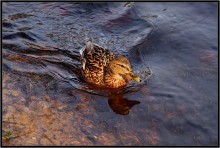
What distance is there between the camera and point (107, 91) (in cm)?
708

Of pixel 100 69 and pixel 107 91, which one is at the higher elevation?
pixel 100 69

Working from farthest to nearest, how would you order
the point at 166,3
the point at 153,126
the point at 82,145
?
1. the point at 166,3
2. the point at 153,126
3. the point at 82,145

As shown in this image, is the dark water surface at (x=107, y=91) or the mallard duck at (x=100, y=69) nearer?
the dark water surface at (x=107, y=91)

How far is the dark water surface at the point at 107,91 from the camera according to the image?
5906 millimetres

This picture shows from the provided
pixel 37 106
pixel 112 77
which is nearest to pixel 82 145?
pixel 37 106

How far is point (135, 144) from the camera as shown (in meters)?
5.70

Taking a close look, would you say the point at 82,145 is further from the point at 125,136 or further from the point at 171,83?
the point at 171,83

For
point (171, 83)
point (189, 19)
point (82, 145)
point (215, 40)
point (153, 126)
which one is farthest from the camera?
point (189, 19)

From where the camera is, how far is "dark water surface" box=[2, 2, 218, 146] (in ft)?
19.4

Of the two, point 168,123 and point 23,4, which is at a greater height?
point 23,4

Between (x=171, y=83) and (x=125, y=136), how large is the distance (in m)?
1.75

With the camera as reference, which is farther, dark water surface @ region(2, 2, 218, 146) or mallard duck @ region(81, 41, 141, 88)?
mallard duck @ region(81, 41, 141, 88)

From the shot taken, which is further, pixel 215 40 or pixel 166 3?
pixel 166 3

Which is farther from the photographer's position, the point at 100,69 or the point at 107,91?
the point at 100,69
